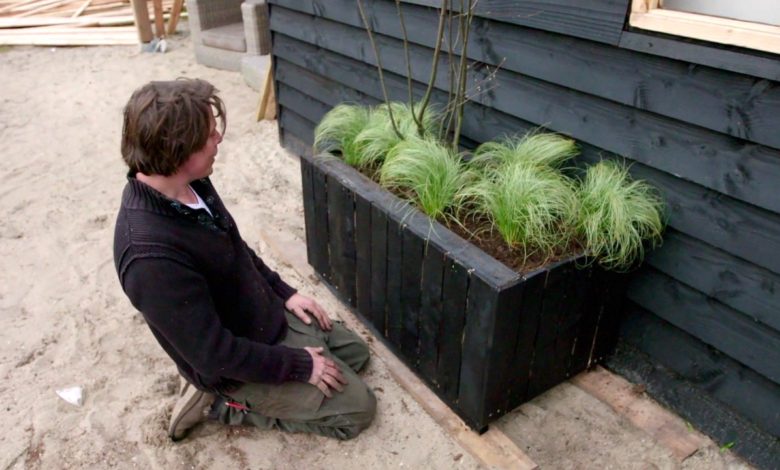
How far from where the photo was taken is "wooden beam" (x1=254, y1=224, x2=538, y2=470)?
2.14 metres

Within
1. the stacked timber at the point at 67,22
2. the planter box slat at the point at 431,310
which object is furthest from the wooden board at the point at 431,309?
the stacked timber at the point at 67,22

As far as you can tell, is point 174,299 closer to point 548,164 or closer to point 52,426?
point 52,426

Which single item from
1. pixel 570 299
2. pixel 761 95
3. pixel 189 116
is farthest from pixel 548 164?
pixel 189 116

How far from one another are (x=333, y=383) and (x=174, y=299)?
691mm

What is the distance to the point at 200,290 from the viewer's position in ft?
5.93

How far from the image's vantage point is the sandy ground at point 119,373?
2211 mm

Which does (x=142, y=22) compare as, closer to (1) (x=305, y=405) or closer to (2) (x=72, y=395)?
(2) (x=72, y=395)

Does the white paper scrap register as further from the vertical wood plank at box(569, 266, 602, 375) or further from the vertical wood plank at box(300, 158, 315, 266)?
the vertical wood plank at box(569, 266, 602, 375)

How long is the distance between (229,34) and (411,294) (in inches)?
200

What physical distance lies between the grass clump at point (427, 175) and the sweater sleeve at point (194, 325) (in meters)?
0.77

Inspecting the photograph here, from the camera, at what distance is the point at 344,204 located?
260 centimetres

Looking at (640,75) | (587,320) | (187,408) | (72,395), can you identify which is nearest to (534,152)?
(640,75)

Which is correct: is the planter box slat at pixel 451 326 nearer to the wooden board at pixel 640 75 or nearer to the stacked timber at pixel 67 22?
the wooden board at pixel 640 75

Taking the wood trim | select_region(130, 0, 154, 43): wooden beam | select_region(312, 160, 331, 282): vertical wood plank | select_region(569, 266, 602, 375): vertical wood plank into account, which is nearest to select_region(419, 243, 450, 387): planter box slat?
select_region(569, 266, 602, 375): vertical wood plank
